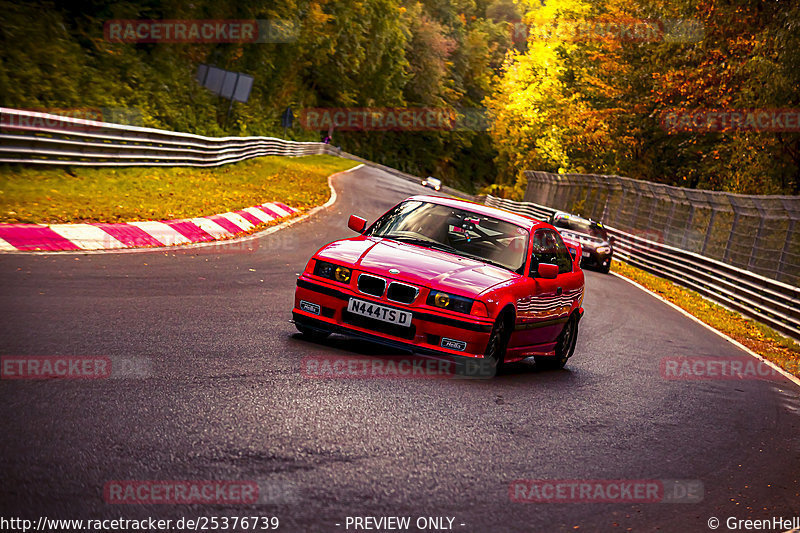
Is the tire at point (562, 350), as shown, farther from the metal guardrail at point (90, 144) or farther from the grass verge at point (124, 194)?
the metal guardrail at point (90, 144)

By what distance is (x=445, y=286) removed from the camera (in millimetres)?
7723

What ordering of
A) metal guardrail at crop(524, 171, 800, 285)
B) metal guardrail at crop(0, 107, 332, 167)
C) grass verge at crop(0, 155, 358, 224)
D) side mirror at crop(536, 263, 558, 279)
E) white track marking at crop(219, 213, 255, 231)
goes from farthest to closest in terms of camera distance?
1. metal guardrail at crop(524, 171, 800, 285)
2. white track marking at crop(219, 213, 255, 231)
3. metal guardrail at crop(0, 107, 332, 167)
4. grass verge at crop(0, 155, 358, 224)
5. side mirror at crop(536, 263, 558, 279)

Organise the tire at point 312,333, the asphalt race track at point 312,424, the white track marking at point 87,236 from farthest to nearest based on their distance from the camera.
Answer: the white track marking at point 87,236, the tire at point 312,333, the asphalt race track at point 312,424

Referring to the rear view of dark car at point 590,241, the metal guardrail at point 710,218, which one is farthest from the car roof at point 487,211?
the rear view of dark car at point 590,241

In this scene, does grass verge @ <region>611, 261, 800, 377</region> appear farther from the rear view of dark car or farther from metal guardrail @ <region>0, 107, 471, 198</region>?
metal guardrail @ <region>0, 107, 471, 198</region>

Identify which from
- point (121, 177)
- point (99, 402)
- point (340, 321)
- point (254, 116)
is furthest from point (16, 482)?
point (254, 116)

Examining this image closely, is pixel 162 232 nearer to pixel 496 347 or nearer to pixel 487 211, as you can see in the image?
pixel 487 211

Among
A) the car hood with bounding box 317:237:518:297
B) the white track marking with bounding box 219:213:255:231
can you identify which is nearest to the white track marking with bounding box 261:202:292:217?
Answer: the white track marking with bounding box 219:213:255:231

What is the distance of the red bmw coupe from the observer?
7672mm

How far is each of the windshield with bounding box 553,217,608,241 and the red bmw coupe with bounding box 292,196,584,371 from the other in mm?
17636

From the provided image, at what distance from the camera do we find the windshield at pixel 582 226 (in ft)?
88.3

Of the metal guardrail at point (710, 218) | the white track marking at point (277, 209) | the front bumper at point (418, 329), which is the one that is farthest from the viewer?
the white track marking at point (277, 209)

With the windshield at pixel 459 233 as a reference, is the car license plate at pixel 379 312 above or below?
A: below

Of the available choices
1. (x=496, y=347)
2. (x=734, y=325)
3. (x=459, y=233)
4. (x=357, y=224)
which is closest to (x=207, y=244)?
(x=357, y=224)
